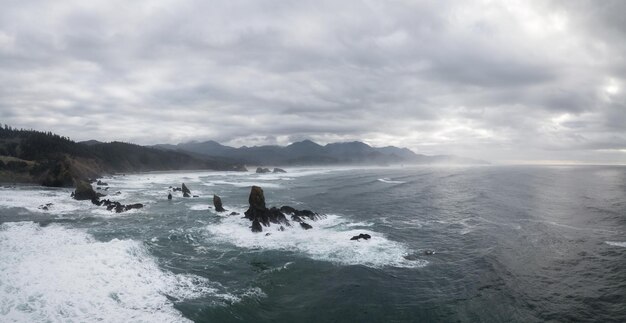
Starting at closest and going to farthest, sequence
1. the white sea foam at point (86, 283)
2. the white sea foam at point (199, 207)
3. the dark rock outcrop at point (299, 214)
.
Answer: the white sea foam at point (86, 283), the dark rock outcrop at point (299, 214), the white sea foam at point (199, 207)

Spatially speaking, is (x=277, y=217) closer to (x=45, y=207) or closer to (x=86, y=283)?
(x=86, y=283)

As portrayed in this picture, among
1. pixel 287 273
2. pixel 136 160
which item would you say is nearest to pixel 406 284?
pixel 287 273

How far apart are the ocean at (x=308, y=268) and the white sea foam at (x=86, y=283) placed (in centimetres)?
9

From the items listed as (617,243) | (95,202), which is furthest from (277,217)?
(617,243)

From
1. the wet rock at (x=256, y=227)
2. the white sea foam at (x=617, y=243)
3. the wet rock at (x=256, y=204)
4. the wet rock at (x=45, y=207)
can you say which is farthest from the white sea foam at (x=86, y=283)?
the white sea foam at (x=617, y=243)

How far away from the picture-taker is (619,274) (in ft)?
76.8

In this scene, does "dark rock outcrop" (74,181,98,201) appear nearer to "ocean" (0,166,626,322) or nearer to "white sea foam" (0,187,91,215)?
A: "white sea foam" (0,187,91,215)

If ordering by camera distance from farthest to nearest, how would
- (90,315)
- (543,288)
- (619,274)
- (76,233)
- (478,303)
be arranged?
1. (76,233)
2. (619,274)
3. (543,288)
4. (478,303)
5. (90,315)

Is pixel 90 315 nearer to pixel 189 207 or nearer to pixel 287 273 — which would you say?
pixel 287 273

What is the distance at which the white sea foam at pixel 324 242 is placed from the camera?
27.4m

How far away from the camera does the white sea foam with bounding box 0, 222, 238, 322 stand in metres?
16.2

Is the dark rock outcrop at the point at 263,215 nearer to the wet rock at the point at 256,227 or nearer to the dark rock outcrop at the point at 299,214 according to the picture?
the dark rock outcrop at the point at 299,214

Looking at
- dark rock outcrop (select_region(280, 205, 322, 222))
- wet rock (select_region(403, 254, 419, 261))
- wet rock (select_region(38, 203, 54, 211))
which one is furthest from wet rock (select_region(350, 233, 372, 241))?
wet rock (select_region(38, 203, 54, 211))

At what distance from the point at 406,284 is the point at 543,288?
28.8 feet
